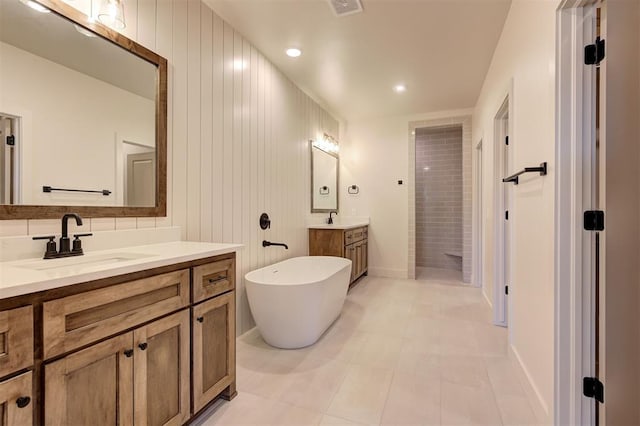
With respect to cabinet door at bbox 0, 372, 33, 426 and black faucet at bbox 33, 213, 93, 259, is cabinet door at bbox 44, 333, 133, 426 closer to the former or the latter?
cabinet door at bbox 0, 372, 33, 426

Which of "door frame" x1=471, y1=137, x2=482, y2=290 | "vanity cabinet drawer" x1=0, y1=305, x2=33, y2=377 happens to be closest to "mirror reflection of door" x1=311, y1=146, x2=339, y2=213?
"door frame" x1=471, y1=137, x2=482, y2=290

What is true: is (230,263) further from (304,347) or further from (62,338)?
(304,347)

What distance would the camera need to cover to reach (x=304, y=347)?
235 cm

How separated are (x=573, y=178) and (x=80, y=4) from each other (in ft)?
8.17

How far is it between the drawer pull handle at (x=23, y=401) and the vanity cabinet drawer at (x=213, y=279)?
644 millimetres

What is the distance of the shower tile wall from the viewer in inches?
223

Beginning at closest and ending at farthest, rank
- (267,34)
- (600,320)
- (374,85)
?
(600,320) → (267,34) → (374,85)

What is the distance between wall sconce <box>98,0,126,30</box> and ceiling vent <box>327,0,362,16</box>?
134cm

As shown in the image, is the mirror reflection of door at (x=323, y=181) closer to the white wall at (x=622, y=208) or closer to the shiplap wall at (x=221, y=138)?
the shiplap wall at (x=221, y=138)

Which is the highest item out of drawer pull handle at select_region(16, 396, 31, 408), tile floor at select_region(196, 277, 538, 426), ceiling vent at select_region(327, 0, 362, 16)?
ceiling vent at select_region(327, 0, 362, 16)

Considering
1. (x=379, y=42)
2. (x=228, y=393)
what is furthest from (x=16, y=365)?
(x=379, y=42)

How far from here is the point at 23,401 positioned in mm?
853

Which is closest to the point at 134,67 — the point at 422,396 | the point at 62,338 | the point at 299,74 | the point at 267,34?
the point at 267,34

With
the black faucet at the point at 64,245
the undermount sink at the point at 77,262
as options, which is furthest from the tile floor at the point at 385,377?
the black faucet at the point at 64,245
